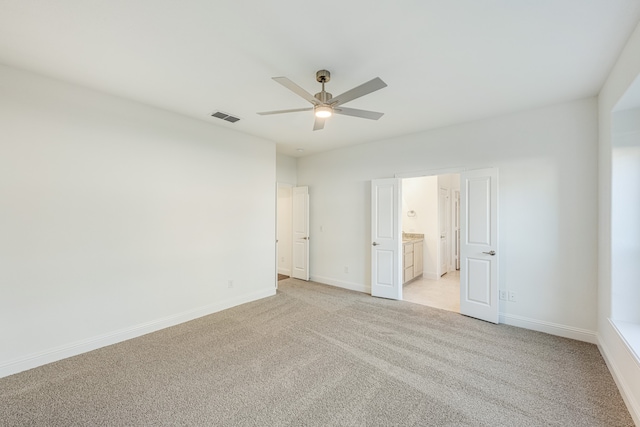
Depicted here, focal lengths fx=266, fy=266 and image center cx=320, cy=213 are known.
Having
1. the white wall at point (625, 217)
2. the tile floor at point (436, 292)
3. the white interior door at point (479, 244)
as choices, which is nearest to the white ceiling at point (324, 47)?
the white wall at point (625, 217)

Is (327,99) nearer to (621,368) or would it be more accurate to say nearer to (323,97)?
(323,97)

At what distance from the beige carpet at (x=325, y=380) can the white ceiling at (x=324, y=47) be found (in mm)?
2784

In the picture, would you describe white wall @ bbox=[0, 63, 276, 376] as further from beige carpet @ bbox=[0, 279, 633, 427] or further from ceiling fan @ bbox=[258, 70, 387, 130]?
ceiling fan @ bbox=[258, 70, 387, 130]

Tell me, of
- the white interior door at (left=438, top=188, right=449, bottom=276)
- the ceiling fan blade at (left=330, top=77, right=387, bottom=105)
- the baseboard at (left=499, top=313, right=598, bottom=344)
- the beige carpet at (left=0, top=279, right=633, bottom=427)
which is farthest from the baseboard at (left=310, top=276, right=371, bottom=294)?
the ceiling fan blade at (left=330, top=77, right=387, bottom=105)

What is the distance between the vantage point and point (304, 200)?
19.0 ft

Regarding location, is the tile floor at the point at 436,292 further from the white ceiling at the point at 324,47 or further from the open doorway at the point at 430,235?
Result: the white ceiling at the point at 324,47

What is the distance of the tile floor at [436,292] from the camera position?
4.35m

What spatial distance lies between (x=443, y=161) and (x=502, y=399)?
10.0 feet

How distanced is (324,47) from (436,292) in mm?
4560

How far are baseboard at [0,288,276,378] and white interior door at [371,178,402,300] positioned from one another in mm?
2400

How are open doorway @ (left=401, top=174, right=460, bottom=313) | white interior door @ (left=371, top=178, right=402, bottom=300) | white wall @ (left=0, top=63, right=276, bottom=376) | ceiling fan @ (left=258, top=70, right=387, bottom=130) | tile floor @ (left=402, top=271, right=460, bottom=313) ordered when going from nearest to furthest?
ceiling fan @ (left=258, top=70, right=387, bottom=130)
white wall @ (left=0, top=63, right=276, bottom=376)
tile floor @ (left=402, top=271, right=460, bottom=313)
white interior door @ (left=371, top=178, right=402, bottom=300)
open doorway @ (left=401, top=174, right=460, bottom=313)

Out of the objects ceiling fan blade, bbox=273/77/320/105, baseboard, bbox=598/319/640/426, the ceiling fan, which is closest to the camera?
baseboard, bbox=598/319/640/426

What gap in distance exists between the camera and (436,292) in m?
5.00

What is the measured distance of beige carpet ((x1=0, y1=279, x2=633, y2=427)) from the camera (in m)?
1.92
